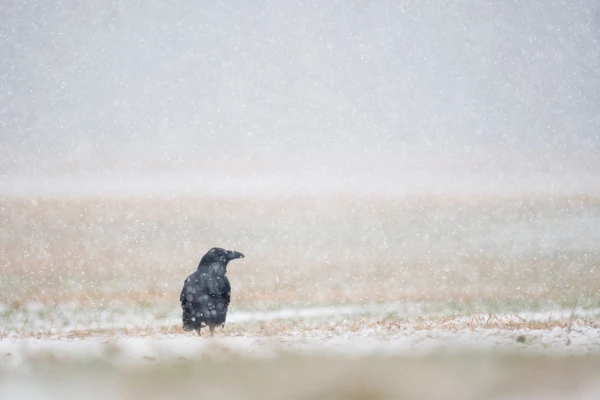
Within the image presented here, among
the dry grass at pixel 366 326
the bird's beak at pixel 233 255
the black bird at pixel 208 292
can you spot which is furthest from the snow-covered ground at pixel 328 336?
the bird's beak at pixel 233 255

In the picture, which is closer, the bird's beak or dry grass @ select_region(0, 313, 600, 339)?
dry grass @ select_region(0, 313, 600, 339)

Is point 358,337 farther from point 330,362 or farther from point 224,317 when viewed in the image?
point 224,317

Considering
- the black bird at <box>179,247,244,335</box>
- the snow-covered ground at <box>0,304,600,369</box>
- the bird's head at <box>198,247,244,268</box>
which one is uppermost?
the bird's head at <box>198,247,244,268</box>

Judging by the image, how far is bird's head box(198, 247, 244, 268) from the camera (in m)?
3.67

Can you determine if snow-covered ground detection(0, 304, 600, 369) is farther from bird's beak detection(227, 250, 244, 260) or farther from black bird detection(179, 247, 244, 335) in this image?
bird's beak detection(227, 250, 244, 260)

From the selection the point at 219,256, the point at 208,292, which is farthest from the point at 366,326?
the point at 208,292

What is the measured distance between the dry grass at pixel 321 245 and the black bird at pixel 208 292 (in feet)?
0.47

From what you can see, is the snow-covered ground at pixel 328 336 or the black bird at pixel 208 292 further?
the black bird at pixel 208 292

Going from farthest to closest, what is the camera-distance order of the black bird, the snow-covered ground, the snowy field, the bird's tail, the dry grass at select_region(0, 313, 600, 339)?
the black bird
the bird's tail
the snowy field
the dry grass at select_region(0, 313, 600, 339)
the snow-covered ground

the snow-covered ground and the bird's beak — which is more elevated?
the bird's beak

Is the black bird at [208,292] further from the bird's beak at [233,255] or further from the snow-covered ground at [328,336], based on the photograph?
the snow-covered ground at [328,336]

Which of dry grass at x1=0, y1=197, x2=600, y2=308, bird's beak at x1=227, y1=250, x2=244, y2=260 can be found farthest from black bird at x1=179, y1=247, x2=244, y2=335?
Result: dry grass at x1=0, y1=197, x2=600, y2=308

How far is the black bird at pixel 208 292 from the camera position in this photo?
142 inches

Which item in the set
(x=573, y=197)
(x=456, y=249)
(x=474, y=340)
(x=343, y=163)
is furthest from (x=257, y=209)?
(x=573, y=197)
